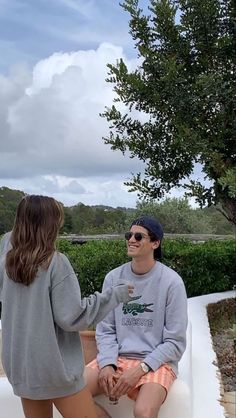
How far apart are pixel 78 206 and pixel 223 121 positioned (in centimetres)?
2540

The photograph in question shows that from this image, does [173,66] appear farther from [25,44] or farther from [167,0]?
[25,44]

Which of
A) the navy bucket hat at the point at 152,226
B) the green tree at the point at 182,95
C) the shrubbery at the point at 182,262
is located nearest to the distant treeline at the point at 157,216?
the shrubbery at the point at 182,262

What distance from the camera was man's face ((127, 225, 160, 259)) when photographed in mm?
3146

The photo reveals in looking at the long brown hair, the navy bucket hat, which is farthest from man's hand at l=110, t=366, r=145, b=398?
the long brown hair

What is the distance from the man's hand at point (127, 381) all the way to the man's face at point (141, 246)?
622mm

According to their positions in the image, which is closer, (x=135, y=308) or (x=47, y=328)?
(x=47, y=328)

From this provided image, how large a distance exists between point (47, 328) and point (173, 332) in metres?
0.95

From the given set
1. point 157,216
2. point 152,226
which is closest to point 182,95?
point 152,226

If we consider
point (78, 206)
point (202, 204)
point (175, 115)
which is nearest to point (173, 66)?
point (175, 115)

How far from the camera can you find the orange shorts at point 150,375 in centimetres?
285

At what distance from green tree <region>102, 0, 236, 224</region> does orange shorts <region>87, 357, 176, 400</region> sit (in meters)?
3.75

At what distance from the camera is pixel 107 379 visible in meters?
2.89

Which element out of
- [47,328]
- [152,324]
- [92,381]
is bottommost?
[92,381]

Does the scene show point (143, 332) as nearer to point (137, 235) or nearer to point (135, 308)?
point (135, 308)
